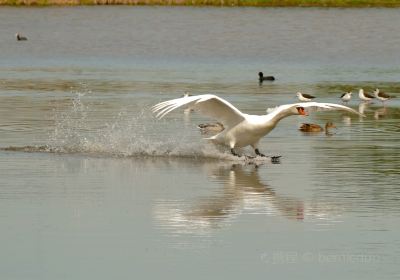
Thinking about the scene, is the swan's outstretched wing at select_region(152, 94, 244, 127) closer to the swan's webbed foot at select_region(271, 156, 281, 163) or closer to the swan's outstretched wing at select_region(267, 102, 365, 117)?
the swan's outstretched wing at select_region(267, 102, 365, 117)

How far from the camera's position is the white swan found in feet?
57.9

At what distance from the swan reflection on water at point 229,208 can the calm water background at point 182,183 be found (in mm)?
21

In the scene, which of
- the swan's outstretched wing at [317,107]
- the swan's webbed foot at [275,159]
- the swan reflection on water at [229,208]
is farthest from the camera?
the swan's webbed foot at [275,159]

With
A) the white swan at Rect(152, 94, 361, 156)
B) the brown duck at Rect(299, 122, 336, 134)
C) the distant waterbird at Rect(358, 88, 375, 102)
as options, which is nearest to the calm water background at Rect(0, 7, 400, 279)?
the brown duck at Rect(299, 122, 336, 134)

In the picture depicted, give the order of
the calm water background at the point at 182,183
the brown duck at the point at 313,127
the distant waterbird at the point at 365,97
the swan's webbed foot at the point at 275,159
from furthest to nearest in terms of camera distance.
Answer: the distant waterbird at the point at 365,97 < the brown duck at the point at 313,127 < the swan's webbed foot at the point at 275,159 < the calm water background at the point at 182,183

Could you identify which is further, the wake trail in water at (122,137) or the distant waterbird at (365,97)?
the distant waterbird at (365,97)

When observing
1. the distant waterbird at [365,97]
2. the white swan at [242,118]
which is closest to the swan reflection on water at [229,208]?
the white swan at [242,118]

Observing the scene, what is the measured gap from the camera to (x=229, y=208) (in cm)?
1425

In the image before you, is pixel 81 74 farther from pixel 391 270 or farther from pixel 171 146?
pixel 391 270

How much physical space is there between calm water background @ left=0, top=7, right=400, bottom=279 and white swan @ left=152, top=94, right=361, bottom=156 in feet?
1.07

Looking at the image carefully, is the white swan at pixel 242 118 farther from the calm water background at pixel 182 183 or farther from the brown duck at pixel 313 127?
the brown duck at pixel 313 127

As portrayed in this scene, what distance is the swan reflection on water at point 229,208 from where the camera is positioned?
13.3m

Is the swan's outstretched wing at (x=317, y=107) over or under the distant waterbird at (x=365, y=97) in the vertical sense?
over

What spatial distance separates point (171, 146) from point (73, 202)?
4.91 meters
